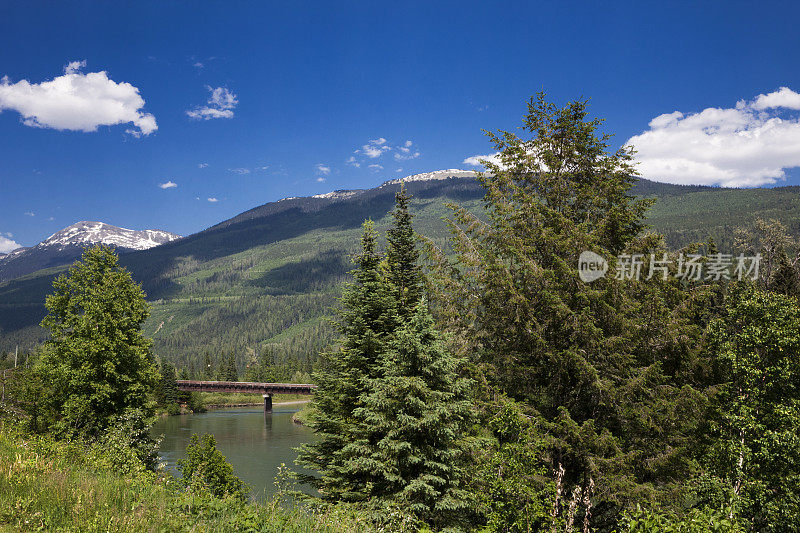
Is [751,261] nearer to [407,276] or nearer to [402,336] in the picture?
[407,276]

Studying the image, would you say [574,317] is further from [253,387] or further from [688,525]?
[253,387]

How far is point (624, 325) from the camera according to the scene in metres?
13.9

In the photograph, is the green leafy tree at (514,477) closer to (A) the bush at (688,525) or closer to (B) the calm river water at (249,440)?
(A) the bush at (688,525)

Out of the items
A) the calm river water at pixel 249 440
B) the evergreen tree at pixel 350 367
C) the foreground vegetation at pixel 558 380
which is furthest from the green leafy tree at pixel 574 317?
the calm river water at pixel 249 440

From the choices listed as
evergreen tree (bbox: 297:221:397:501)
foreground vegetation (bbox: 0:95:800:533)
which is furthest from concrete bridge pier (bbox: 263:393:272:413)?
foreground vegetation (bbox: 0:95:800:533)

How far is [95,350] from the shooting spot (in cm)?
2408

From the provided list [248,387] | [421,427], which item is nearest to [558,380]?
[421,427]

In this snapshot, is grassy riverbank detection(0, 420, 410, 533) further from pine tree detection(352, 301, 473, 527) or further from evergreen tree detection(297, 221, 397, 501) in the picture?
evergreen tree detection(297, 221, 397, 501)

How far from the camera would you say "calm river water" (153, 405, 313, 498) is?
146 feet

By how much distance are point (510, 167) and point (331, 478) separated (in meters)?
13.5

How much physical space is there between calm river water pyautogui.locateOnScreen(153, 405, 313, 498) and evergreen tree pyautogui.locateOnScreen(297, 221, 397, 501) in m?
11.7

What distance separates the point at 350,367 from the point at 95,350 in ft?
45.2

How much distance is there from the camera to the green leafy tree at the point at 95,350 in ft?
79.5

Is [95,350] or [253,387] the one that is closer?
[95,350]
